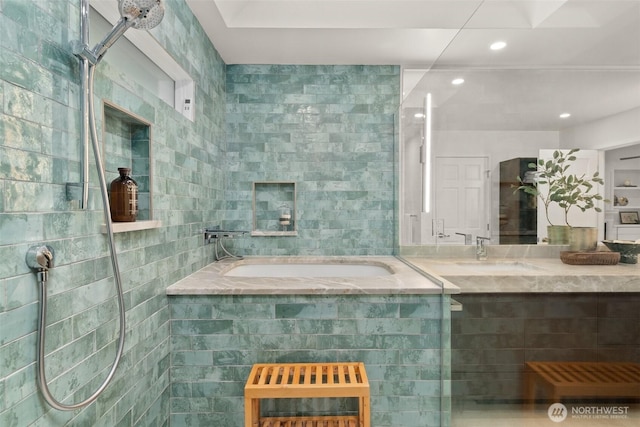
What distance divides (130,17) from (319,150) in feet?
7.23

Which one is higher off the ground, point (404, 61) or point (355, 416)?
point (404, 61)

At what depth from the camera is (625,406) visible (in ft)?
3.08

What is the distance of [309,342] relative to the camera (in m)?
1.99

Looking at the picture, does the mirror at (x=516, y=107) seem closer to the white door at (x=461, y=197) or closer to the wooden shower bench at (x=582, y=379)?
the white door at (x=461, y=197)

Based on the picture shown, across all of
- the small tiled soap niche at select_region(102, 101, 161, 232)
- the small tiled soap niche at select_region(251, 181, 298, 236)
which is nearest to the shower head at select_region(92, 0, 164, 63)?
the small tiled soap niche at select_region(102, 101, 161, 232)

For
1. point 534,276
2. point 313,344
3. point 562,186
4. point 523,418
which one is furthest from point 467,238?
point 313,344

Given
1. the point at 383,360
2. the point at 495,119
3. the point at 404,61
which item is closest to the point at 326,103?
the point at 404,61

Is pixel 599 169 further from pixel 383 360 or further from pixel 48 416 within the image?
pixel 48 416

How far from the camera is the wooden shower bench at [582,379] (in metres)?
0.94

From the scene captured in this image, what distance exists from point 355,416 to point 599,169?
171cm

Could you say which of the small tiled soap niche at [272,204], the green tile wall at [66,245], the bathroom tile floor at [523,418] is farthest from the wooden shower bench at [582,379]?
the small tiled soap niche at [272,204]

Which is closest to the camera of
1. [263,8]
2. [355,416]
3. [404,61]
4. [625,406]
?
[625,406]

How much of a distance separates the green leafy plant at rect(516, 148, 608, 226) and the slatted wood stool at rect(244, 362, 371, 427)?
1.14 metres

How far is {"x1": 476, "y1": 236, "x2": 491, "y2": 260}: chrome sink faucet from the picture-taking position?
5.23 ft
